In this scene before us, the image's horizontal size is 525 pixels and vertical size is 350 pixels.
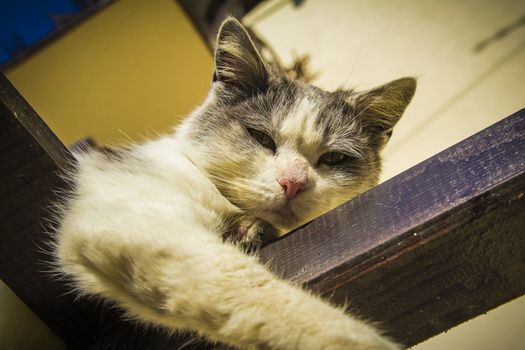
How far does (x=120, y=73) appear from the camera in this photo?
2701 mm

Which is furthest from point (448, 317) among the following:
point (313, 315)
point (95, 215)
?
point (95, 215)

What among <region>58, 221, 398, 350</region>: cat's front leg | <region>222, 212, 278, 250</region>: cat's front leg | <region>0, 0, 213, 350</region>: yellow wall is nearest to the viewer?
<region>58, 221, 398, 350</region>: cat's front leg

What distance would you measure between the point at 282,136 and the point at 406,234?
1.86 feet

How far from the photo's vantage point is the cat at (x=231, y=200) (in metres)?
0.72

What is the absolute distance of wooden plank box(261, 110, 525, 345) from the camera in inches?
27.7

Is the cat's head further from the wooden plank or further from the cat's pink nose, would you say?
the wooden plank

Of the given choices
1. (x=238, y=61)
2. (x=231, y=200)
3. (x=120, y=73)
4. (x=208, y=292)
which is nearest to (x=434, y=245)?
(x=208, y=292)

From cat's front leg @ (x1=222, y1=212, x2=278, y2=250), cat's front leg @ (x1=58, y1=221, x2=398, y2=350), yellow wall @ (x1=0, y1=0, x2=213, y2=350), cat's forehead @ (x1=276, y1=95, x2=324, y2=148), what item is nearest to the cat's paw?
cat's front leg @ (x1=222, y1=212, x2=278, y2=250)

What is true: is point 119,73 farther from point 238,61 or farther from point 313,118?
point 313,118

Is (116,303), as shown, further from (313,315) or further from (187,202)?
(313,315)

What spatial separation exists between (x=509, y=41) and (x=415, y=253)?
1.83 meters

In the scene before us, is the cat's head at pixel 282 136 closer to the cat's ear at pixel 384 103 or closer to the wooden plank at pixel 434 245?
the cat's ear at pixel 384 103

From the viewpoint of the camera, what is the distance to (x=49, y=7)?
6.95ft

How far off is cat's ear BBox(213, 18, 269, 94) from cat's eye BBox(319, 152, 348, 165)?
33 centimetres
